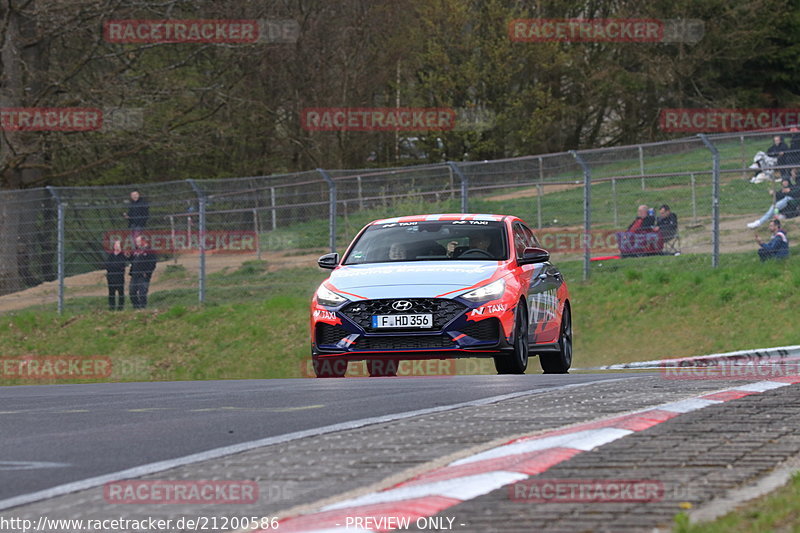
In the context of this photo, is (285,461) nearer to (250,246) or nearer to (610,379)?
(610,379)

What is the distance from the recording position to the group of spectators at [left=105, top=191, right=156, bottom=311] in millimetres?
25594

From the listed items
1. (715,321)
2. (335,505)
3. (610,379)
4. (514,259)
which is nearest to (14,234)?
(715,321)

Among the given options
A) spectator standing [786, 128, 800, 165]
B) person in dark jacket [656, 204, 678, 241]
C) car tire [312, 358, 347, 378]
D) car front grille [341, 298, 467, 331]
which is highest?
spectator standing [786, 128, 800, 165]

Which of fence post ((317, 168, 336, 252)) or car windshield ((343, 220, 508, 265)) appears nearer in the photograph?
car windshield ((343, 220, 508, 265))

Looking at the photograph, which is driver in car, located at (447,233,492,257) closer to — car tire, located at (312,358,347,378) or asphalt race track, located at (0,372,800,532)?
car tire, located at (312,358,347,378)

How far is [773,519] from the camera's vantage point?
452cm

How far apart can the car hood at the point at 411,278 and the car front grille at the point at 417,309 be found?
0.18ft

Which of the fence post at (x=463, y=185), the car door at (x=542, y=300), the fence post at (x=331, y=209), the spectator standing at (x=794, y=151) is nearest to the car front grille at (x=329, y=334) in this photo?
the car door at (x=542, y=300)

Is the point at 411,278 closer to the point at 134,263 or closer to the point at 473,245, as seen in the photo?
the point at 473,245

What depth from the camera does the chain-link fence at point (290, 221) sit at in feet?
81.4

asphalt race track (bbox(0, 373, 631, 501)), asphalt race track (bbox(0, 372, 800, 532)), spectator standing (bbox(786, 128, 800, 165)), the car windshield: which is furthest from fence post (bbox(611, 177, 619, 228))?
asphalt race track (bbox(0, 372, 800, 532))

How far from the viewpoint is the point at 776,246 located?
22.6 m

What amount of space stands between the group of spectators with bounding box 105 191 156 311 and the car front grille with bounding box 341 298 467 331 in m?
13.5

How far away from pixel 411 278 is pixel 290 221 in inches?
532
